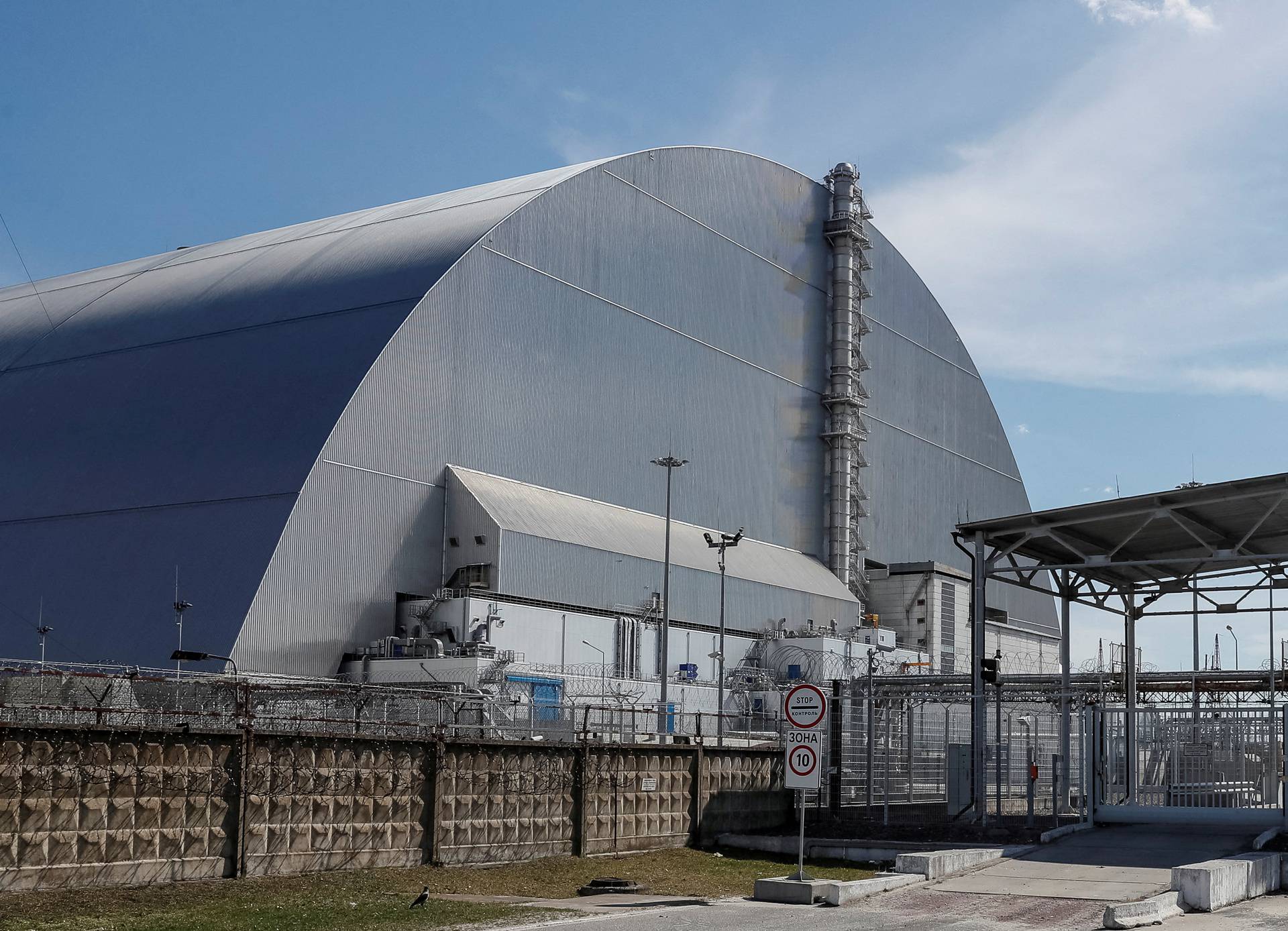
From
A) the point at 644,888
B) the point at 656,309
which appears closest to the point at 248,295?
the point at 656,309

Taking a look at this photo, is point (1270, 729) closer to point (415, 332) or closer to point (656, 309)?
point (415, 332)

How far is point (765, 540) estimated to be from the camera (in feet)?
230

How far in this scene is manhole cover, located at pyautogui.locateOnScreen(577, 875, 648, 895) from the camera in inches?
912

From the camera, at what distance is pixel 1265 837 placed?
25344mm

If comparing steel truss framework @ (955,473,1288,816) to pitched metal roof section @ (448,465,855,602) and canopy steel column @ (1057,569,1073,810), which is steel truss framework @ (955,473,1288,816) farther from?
pitched metal roof section @ (448,465,855,602)

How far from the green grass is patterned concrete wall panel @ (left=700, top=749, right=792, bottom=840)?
17.6ft

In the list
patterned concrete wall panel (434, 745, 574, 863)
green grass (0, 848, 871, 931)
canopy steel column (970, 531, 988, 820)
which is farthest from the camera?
canopy steel column (970, 531, 988, 820)

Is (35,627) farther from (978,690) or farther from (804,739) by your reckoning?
(804,739)

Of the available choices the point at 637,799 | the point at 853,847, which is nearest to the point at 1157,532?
the point at 853,847

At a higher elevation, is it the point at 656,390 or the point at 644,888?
the point at 656,390

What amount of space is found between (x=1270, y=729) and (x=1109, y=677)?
11.8m

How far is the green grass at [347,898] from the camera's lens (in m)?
18.3

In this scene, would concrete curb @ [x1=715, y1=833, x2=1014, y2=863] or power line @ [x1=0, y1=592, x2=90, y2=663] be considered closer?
concrete curb @ [x1=715, y1=833, x2=1014, y2=863]

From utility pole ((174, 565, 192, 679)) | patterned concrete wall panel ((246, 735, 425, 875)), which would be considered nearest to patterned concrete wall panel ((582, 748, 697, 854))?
patterned concrete wall panel ((246, 735, 425, 875))
